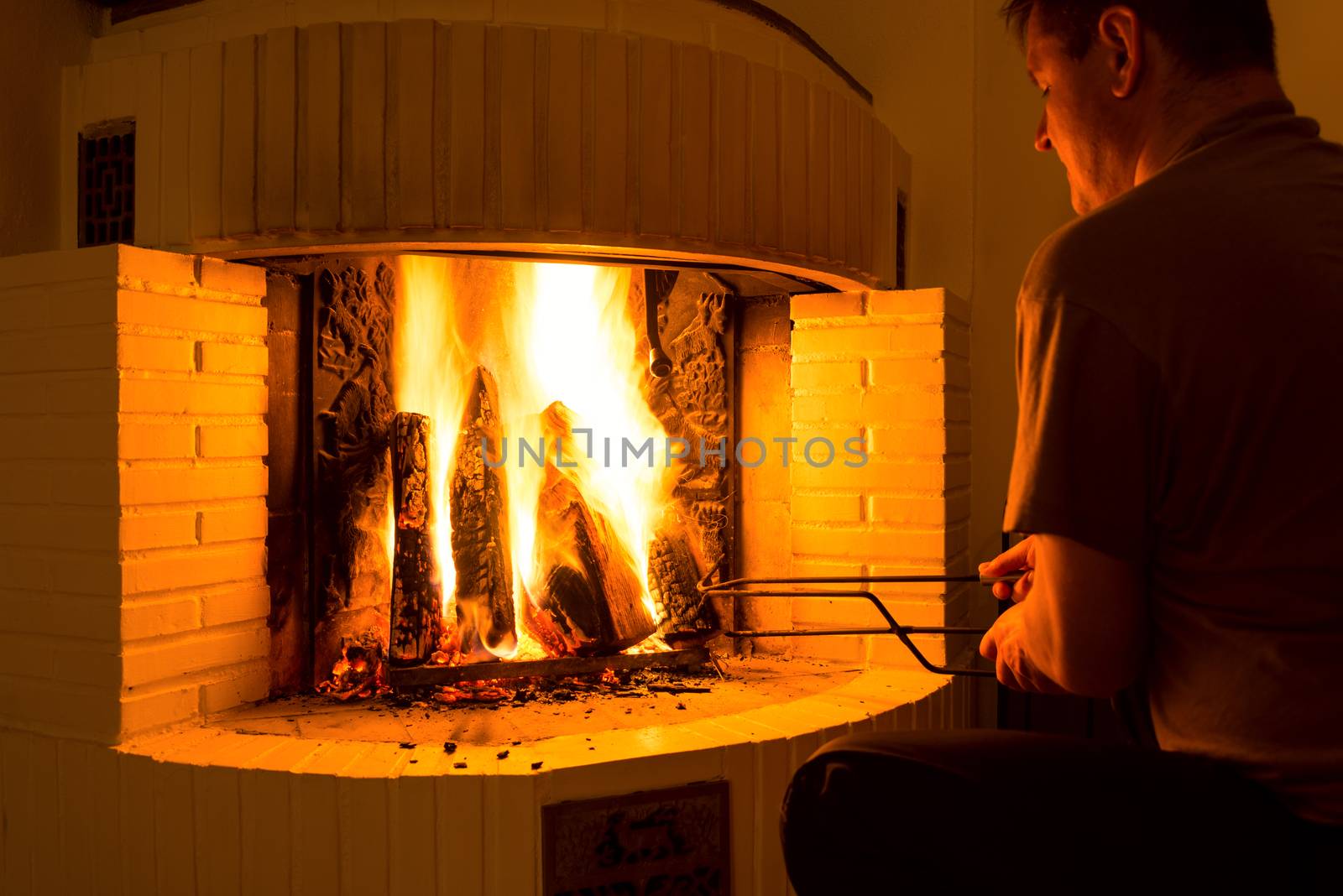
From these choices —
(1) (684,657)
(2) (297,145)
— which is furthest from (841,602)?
(2) (297,145)

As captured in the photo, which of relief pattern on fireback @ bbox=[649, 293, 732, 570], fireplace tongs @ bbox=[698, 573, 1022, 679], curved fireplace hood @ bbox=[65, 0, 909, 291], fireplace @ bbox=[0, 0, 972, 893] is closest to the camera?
fireplace tongs @ bbox=[698, 573, 1022, 679]

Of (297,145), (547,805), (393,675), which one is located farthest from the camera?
(393,675)

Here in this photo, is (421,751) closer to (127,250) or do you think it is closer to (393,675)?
(393,675)

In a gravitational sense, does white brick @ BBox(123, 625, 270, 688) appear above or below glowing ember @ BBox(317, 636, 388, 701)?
above

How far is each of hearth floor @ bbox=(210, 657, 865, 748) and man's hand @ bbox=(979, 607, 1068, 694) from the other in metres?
0.97

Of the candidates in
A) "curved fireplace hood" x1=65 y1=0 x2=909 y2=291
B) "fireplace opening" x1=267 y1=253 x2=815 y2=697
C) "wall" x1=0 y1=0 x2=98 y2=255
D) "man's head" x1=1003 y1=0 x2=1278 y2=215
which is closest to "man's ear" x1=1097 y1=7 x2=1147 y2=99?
"man's head" x1=1003 y1=0 x2=1278 y2=215

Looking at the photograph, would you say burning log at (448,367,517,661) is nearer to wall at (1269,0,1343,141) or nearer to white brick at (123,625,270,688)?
white brick at (123,625,270,688)

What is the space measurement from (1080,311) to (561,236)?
1.18m

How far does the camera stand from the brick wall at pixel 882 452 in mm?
2281

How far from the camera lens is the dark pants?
0.80 meters

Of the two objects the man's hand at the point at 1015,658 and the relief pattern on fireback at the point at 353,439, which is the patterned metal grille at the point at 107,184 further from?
the man's hand at the point at 1015,658

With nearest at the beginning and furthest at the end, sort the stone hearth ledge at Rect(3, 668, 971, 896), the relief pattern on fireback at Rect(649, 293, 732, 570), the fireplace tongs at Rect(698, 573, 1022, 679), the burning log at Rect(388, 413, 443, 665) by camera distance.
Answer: the fireplace tongs at Rect(698, 573, 1022, 679)
the stone hearth ledge at Rect(3, 668, 971, 896)
the burning log at Rect(388, 413, 443, 665)
the relief pattern on fireback at Rect(649, 293, 732, 570)

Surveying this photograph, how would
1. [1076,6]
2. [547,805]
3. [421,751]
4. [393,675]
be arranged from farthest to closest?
1. [393,675]
2. [421,751]
3. [547,805]
4. [1076,6]

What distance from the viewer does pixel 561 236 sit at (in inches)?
72.6
